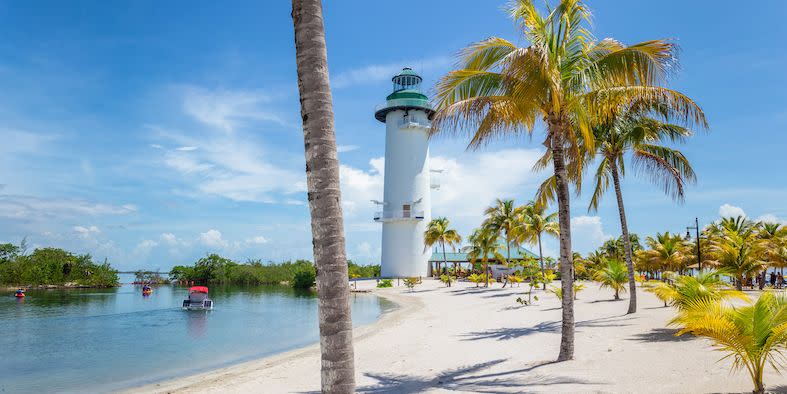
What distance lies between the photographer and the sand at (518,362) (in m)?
7.88

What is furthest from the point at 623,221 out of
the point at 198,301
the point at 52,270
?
the point at 52,270

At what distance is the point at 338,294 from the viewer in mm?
3906

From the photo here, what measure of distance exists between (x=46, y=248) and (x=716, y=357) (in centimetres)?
7741

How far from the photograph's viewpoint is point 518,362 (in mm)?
10445

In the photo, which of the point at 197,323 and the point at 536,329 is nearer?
the point at 536,329

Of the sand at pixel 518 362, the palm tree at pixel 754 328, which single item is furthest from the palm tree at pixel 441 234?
the palm tree at pixel 754 328

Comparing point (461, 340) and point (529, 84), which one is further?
→ point (461, 340)

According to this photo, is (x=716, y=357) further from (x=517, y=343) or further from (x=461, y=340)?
(x=461, y=340)

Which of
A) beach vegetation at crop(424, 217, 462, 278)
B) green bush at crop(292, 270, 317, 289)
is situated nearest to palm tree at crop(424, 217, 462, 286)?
beach vegetation at crop(424, 217, 462, 278)

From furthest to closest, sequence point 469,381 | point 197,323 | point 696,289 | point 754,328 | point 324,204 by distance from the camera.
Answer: point 197,323 < point 696,289 < point 469,381 < point 754,328 < point 324,204

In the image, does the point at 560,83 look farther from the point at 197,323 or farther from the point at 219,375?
the point at 197,323

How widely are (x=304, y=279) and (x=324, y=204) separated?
2601 inches

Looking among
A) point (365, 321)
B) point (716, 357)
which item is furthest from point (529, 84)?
point (365, 321)

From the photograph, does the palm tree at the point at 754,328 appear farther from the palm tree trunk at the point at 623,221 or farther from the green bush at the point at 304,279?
the green bush at the point at 304,279
